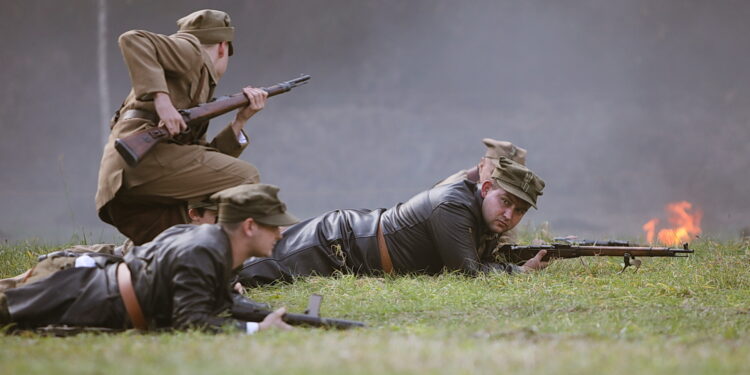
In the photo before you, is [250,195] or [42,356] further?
[250,195]

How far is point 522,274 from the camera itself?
7.70m

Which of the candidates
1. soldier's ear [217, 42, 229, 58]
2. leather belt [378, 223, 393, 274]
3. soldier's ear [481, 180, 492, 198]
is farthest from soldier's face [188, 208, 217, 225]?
soldier's ear [481, 180, 492, 198]

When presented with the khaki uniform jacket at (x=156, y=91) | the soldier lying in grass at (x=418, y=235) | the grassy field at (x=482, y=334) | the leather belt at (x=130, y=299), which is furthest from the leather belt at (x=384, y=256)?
the leather belt at (x=130, y=299)

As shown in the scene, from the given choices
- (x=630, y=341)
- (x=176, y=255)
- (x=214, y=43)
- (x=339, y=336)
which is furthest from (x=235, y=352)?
(x=214, y=43)

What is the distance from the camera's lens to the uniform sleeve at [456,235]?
7633 millimetres

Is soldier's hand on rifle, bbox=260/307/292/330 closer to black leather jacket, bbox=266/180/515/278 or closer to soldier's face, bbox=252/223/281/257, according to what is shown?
soldier's face, bbox=252/223/281/257

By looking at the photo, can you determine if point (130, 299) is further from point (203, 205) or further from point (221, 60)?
point (221, 60)

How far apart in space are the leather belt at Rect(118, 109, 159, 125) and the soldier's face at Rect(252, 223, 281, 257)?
1.83 metres

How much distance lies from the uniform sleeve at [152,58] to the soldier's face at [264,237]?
5.21 feet

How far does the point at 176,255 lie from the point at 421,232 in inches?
123

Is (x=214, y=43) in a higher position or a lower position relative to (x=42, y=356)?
higher

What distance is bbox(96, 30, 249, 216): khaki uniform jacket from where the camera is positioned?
6301 mm

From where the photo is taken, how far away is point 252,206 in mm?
5250

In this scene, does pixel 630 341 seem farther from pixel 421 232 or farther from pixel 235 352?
pixel 421 232
